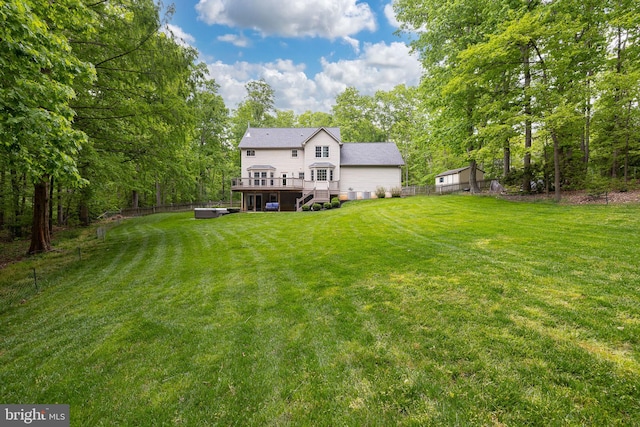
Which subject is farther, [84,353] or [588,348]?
[84,353]

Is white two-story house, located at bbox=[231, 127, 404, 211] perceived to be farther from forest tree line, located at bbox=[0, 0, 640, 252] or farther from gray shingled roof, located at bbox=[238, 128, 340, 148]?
forest tree line, located at bbox=[0, 0, 640, 252]

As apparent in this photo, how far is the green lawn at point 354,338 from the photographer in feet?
8.07

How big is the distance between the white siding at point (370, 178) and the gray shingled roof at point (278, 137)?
4.19m

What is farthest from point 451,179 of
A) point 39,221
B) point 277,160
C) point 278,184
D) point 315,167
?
point 39,221

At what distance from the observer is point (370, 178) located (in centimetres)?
2752

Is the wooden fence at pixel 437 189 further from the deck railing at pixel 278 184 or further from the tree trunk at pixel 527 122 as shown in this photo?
the tree trunk at pixel 527 122

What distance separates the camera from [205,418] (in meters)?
2.47

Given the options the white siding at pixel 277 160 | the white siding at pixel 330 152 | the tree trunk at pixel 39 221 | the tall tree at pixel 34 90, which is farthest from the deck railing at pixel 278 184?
the tall tree at pixel 34 90

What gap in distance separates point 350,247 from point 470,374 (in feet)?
17.9

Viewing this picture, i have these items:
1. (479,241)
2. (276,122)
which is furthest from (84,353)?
(276,122)

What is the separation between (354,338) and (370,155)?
26.5 m

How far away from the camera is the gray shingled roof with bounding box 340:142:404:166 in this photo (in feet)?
89.7

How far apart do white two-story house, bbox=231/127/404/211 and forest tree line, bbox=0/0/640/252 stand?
6.62 metres

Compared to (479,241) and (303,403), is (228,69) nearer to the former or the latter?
(479,241)
